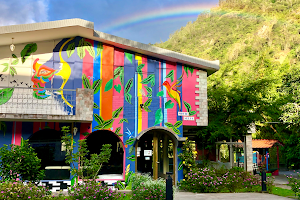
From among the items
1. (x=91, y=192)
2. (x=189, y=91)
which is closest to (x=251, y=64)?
(x=189, y=91)

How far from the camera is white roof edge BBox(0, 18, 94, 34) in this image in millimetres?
11273

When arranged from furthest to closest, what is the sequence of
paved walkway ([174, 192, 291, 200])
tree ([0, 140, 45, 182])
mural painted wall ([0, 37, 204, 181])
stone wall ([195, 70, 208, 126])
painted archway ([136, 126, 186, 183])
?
stone wall ([195, 70, 208, 126]) → painted archway ([136, 126, 186, 183]) → mural painted wall ([0, 37, 204, 181]) → paved walkway ([174, 192, 291, 200]) → tree ([0, 140, 45, 182])

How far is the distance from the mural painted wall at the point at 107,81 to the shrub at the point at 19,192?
3513mm

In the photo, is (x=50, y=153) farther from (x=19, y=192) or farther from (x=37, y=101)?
(x=19, y=192)

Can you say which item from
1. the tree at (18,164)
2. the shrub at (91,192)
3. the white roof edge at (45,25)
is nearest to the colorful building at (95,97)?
the white roof edge at (45,25)

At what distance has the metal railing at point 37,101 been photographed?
1148 cm

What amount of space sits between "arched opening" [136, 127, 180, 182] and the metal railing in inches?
139

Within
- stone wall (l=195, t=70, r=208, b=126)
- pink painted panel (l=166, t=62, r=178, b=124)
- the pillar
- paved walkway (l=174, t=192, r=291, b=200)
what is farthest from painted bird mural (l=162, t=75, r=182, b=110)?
the pillar

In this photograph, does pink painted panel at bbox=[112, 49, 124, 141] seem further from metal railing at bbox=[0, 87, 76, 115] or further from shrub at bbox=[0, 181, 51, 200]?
shrub at bbox=[0, 181, 51, 200]

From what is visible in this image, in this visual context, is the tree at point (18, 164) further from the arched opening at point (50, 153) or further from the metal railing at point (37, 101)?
the arched opening at point (50, 153)

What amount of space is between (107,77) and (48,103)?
2.66 meters

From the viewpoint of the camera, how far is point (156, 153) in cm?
1345

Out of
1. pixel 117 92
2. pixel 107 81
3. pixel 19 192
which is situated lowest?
pixel 19 192

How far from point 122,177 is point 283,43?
52.2 m
